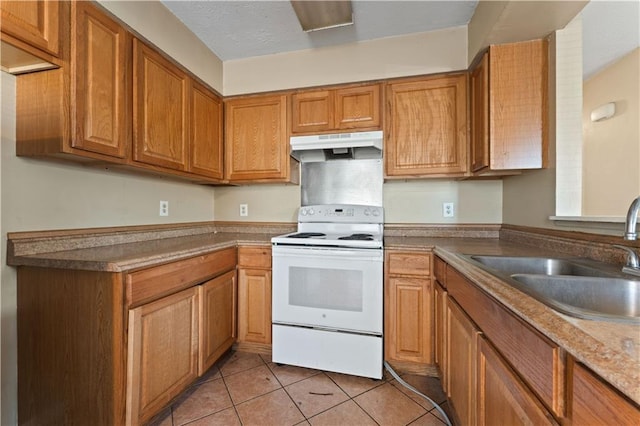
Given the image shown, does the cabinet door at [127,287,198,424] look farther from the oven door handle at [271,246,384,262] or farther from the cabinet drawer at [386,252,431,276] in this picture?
the cabinet drawer at [386,252,431,276]

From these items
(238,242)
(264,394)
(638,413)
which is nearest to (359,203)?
(238,242)

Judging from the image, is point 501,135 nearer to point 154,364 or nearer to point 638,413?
point 638,413

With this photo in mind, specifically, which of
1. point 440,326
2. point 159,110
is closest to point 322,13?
point 159,110

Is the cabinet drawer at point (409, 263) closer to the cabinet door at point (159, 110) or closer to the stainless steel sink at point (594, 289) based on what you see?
the stainless steel sink at point (594, 289)

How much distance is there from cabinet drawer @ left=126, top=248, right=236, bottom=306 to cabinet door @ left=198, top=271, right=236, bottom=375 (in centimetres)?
8

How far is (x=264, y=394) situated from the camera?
5.39ft

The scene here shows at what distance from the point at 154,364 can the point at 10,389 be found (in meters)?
0.62

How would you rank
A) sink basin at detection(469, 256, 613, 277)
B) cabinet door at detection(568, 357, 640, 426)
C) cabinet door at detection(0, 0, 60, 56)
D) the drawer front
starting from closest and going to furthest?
cabinet door at detection(568, 357, 640, 426) < the drawer front < cabinet door at detection(0, 0, 60, 56) < sink basin at detection(469, 256, 613, 277)

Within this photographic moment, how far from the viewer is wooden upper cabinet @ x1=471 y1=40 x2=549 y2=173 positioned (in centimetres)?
156

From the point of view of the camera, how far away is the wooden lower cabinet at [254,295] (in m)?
2.03

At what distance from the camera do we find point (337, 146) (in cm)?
207

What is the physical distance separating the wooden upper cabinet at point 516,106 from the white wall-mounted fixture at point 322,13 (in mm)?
877

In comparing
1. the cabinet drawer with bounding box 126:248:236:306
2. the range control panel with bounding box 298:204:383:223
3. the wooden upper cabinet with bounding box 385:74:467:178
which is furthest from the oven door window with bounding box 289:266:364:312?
the wooden upper cabinet with bounding box 385:74:467:178

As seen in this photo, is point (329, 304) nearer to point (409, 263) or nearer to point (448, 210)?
point (409, 263)
